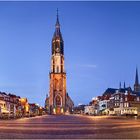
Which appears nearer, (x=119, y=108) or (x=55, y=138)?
(x=55, y=138)

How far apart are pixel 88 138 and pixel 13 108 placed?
139620mm

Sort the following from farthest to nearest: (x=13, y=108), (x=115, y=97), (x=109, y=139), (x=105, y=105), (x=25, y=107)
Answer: (x=25, y=107) < (x=105, y=105) < (x=13, y=108) < (x=115, y=97) < (x=109, y=139)

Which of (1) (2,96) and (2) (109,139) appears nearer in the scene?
(2) (109,139)

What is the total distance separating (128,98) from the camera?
420ft

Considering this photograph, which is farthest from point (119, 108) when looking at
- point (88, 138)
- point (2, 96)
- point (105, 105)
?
point (88, 138)

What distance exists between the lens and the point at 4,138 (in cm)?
1742

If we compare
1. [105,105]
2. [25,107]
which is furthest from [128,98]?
[25,107]

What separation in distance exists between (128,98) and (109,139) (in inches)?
4452

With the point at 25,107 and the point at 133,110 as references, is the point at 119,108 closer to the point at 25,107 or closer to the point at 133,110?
the point at 133,110

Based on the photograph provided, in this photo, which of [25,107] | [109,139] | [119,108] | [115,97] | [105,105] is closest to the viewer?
[109,139]

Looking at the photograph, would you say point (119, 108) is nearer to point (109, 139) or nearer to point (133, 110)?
point (133, 110)

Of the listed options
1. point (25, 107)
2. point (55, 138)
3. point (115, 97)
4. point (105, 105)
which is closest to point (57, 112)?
point (25, 107)

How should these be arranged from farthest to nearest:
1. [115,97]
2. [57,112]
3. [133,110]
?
[57,112]
[115,97]
[133,110]

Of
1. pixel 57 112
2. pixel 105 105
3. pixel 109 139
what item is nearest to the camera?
pixel 109 139
